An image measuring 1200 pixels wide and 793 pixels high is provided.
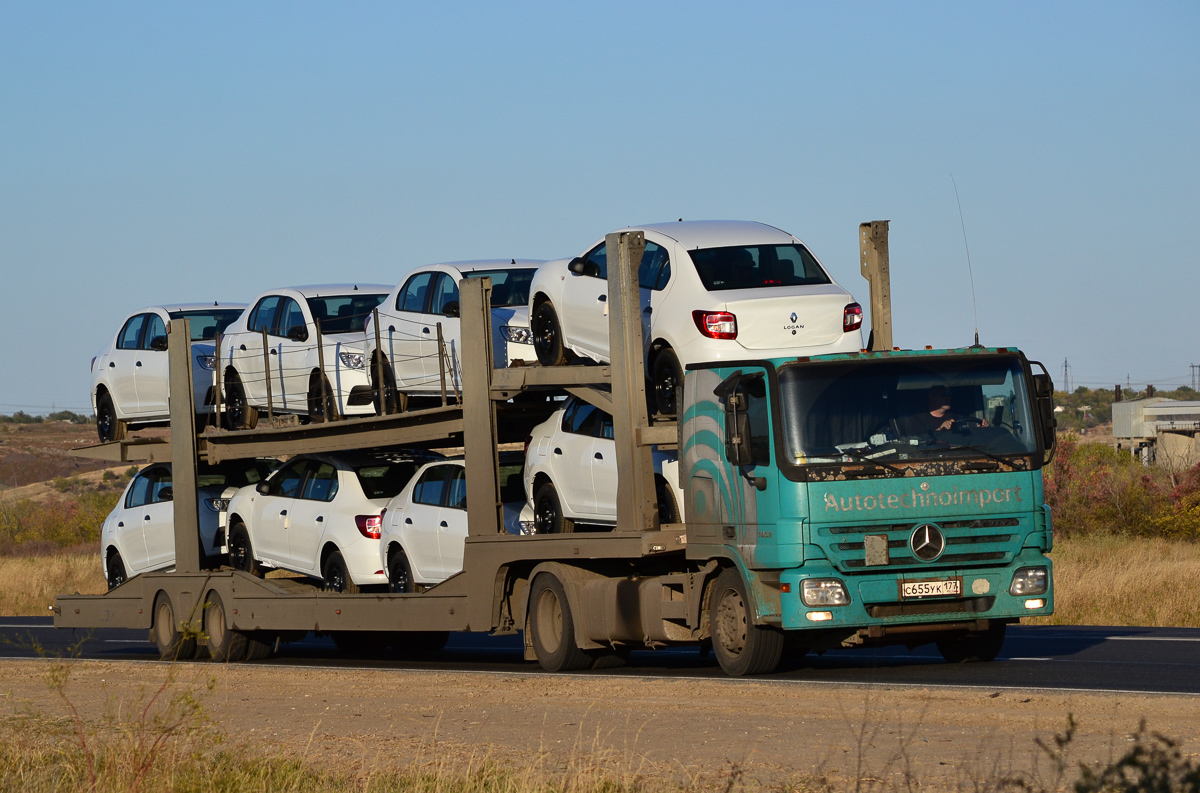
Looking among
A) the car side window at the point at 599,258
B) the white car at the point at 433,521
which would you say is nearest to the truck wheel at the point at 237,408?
the white car at the point at 433,521

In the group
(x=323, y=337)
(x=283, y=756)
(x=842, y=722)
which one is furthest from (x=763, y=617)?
(x=323, y=337)

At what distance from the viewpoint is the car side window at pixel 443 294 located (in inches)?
631

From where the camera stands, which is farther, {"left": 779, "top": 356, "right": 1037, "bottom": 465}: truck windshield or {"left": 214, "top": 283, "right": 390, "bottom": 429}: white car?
{"left": 214, "top": 283, "right": 390, "bottom": 429}: white car

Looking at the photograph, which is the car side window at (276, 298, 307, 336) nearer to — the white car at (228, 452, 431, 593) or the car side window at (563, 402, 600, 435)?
the white car at (228, 452, 431, 593)

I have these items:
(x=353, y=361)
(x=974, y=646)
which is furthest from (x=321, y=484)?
(x=974, y=646)

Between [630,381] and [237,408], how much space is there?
7.66m

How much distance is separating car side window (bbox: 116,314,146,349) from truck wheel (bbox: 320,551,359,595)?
491 centimetres

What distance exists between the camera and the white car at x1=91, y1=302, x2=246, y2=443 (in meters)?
19.7

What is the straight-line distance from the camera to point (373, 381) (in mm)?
16844

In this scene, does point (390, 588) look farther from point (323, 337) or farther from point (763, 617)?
point (763, 617)

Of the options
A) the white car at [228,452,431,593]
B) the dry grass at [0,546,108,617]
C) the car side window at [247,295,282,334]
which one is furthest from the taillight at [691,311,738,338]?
the dry grass at [0,546,108,617]

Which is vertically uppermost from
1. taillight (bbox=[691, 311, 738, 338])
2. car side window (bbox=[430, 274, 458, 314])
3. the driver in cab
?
car side window (bbox=[430, 274, 458, 314])

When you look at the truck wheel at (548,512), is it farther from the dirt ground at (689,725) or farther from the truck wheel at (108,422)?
the truck wheel at (108,422)

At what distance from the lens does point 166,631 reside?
1945 centimetres
